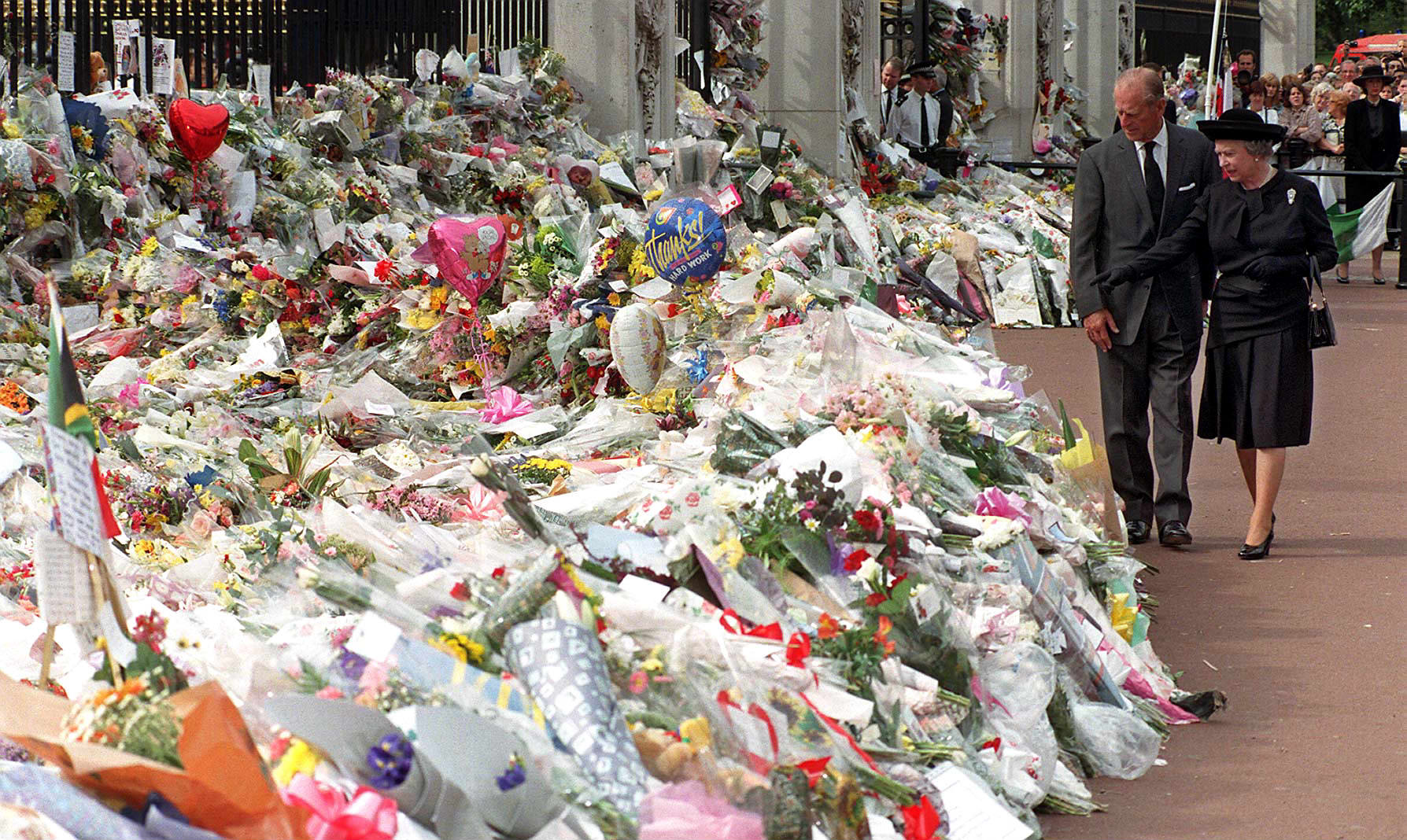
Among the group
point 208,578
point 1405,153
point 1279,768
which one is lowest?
point 1279,768

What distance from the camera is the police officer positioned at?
61.4ft

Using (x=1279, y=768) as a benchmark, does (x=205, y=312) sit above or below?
above

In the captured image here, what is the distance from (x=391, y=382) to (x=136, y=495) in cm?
277

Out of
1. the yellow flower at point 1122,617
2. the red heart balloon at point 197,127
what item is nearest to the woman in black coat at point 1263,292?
the yellow flower at point 1122,617

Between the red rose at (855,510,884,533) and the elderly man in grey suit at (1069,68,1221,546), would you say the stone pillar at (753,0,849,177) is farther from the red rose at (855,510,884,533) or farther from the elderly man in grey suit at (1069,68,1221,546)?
the red rose at (855,510,884,533)

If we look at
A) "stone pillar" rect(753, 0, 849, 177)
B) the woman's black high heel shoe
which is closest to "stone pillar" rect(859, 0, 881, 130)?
→ "stone pillar" rect(753, 0, 849, 177)

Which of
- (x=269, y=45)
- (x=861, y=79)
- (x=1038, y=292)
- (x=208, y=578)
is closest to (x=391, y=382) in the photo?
(x=208, y=578)

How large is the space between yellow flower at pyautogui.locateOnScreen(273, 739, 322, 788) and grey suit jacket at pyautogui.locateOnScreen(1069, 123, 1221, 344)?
4740 millimetres

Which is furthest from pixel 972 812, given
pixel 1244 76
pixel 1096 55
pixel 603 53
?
pixel 1096 55

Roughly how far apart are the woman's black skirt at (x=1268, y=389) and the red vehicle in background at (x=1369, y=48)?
19841 millimetres

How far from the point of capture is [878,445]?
494 centimetres

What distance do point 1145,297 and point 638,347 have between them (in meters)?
2.05

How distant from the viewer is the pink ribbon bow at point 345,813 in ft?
8.28

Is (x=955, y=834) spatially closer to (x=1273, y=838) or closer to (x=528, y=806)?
(x=1273, y=838)
